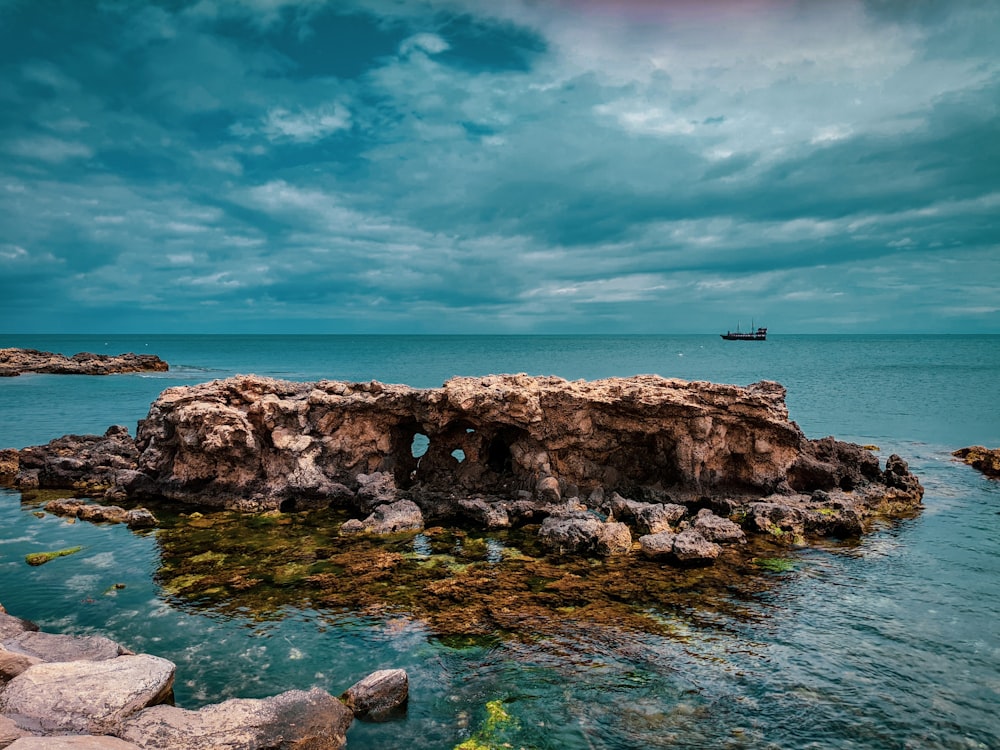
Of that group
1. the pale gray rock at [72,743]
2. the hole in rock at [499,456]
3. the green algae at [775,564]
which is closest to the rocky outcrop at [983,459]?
the green algae at [775,564]

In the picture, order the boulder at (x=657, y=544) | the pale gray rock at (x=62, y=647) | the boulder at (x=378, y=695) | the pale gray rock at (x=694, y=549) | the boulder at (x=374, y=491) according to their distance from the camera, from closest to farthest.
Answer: the boulder at (x=378, y=695), the pale gray rock at (x=62, y=647), the pale gray rock at (x=694, y=549), the boulder at (x=657, y=544), the boulder at (x=374, y=491)

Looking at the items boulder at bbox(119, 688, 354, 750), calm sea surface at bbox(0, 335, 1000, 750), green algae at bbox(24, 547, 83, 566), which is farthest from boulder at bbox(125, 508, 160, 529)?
boulder at bbox(119, 688, 354, 750)

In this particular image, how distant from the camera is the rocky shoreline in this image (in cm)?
950

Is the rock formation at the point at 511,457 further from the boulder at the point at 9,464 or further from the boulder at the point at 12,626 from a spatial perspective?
the boulder at the point at 12,626

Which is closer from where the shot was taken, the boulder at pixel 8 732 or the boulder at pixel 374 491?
the boulder at pixel 8 732

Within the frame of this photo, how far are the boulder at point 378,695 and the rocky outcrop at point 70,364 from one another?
99.1 m

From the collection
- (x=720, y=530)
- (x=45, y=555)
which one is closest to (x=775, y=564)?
(x=720, y=530)

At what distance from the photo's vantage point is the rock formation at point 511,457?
78.6 feet

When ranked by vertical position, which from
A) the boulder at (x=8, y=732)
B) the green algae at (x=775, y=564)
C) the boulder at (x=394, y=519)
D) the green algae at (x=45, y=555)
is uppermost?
the boulder at (x=8, y=732)

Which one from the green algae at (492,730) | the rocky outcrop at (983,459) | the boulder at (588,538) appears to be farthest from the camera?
the rocky outcrop at (983,459)

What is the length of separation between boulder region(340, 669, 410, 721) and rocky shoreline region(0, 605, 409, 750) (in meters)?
0.02

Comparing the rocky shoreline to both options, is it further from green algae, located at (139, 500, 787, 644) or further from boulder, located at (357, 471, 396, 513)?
boulder, located at (357, 471, 396, 513)

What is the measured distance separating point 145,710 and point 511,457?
18410 millimetres

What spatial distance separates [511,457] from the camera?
89.9 feet
